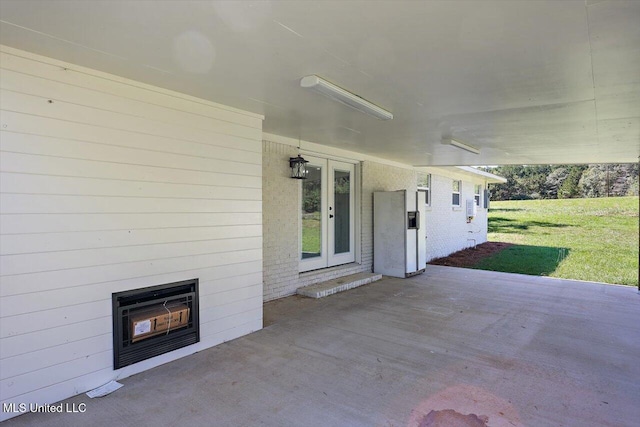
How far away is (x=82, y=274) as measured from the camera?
2.75 m

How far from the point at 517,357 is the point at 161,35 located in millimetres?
4157

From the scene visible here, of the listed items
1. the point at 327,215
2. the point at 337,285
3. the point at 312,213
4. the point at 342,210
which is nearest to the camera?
the point at 337,285

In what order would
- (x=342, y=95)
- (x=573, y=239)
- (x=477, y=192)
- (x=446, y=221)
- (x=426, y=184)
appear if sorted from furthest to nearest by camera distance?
(x=477, y=192) → (x=446, y=221) → (x=426, y=184) → (x=573, y=239) → (x=342, y=95)

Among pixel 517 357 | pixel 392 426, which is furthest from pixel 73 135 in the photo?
pixel 517 357

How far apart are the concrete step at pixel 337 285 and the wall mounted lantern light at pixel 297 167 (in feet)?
6.29

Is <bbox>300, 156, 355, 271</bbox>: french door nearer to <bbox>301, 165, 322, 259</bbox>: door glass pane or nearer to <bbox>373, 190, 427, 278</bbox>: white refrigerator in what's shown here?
<bbox>301, 165, 322, 259</bbox>: door glass pane

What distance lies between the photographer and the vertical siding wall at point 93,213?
2.46 metres

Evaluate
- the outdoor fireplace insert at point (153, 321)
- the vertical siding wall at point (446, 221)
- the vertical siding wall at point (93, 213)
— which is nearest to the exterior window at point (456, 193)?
the vertical siding wall at point (446, 221)

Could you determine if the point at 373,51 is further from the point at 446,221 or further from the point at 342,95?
the point at 446,221

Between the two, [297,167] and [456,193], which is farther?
[456,193]

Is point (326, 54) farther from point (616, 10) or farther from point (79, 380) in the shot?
point (79, 380)

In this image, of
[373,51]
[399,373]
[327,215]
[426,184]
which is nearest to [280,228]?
[327,215]

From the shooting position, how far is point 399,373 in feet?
10.0

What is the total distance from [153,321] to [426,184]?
9.02 meters
